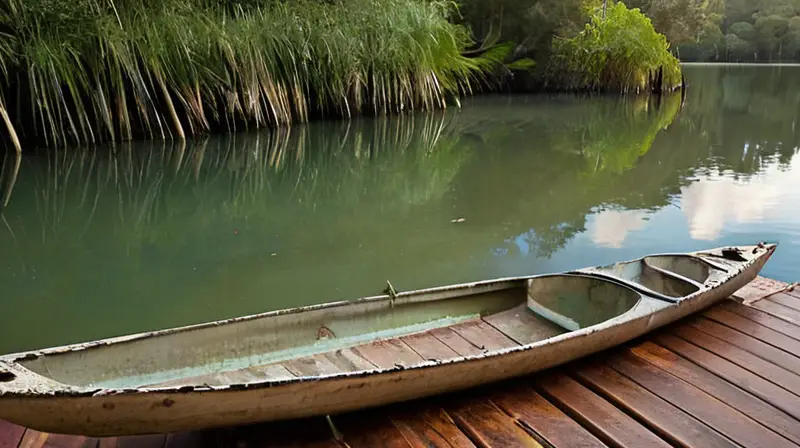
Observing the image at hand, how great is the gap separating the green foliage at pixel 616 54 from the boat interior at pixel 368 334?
17.1 meters

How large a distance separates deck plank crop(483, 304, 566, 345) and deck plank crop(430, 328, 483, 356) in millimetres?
252

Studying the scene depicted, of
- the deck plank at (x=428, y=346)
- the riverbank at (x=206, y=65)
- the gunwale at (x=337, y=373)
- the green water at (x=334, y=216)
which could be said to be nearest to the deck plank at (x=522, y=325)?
the gunwale at (x=337, y=373)

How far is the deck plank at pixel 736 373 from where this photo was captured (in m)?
2.83

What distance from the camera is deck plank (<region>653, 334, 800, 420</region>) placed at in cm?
283

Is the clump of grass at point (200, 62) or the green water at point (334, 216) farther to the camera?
the clump of grass at point (200, 62)

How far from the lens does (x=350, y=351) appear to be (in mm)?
3031

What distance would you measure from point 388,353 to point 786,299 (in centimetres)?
258

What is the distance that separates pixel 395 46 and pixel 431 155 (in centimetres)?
401

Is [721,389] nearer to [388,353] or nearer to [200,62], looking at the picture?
[388,353]

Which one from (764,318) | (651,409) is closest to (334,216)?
(764,318)

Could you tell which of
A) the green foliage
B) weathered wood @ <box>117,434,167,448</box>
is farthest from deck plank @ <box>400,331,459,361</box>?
the green foliage

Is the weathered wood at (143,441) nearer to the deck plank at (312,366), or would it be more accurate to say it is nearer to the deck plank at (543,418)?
the deck plank at (312,366)

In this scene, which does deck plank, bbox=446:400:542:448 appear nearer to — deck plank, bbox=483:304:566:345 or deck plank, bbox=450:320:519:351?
deck plank, bbox=450:320:519:351

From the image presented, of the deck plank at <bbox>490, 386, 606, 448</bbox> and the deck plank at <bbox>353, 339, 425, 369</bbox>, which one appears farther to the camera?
the deck plank at <bbox>353, 339, 425, 369</bbox>
